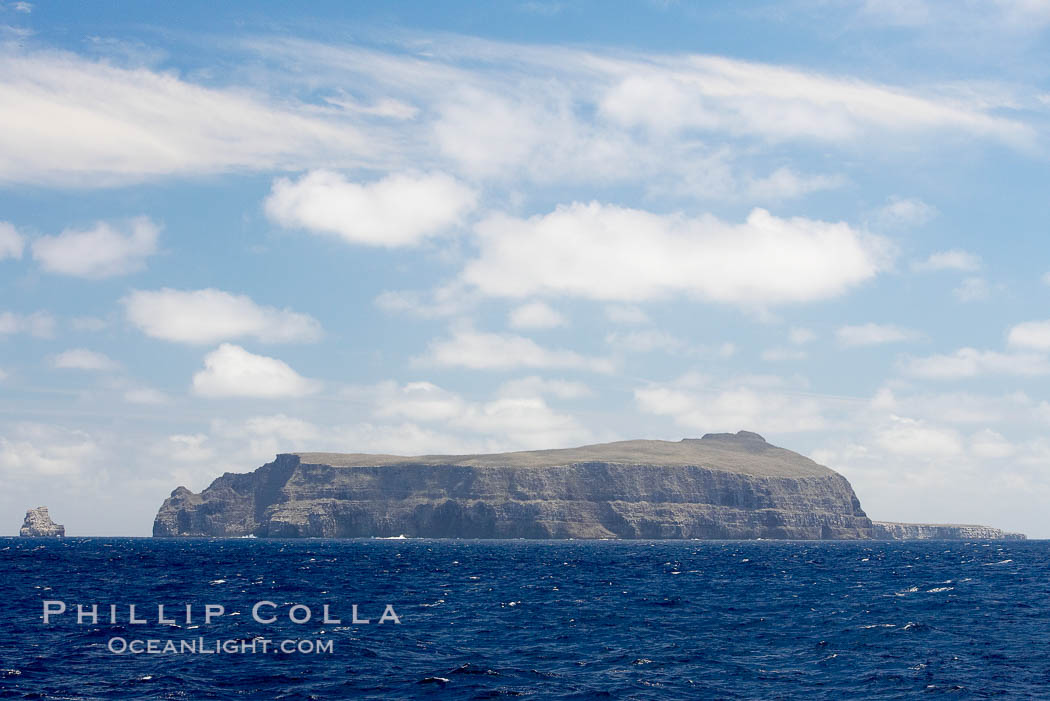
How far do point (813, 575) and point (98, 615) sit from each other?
77.7 meters

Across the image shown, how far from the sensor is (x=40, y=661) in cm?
4269

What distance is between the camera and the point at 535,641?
51.4 metres

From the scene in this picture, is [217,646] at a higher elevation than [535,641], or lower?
higher

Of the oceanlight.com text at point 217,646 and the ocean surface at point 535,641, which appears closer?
the ocean surface at point 535,641

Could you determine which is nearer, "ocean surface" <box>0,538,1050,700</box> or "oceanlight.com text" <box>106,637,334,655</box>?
"ocean surface" <box>0,538,1050,700</box>

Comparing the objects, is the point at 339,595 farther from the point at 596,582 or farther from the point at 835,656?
the point at 835,656

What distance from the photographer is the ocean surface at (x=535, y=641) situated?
39031mm

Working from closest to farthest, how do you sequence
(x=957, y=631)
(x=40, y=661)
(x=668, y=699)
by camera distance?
(x=668, y=699)
(x=40, y=661)
(x=957, y=631)

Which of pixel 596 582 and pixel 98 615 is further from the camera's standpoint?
pixel 596 582

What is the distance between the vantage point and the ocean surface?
3903 centimetres

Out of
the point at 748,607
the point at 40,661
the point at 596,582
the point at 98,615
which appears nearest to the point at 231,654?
the point at 40,661

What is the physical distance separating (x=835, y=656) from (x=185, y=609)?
42.2 m

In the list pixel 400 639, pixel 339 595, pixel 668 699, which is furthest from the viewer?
pixel 339 595

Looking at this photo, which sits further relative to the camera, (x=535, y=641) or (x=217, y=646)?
(x=535, y=641)
